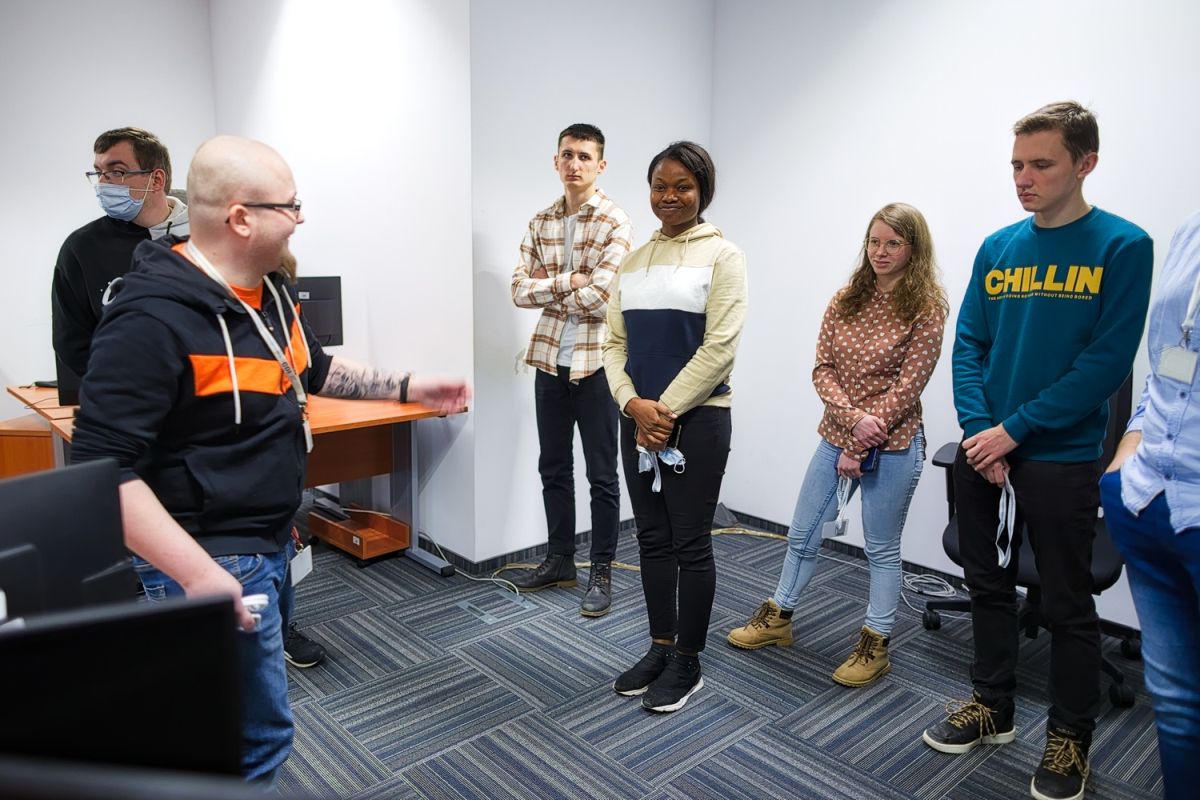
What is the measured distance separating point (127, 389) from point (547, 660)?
168cm

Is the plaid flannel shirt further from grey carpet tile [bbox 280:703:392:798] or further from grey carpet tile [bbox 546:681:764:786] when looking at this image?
grey carpet tile [bbox 280:703:392:798]

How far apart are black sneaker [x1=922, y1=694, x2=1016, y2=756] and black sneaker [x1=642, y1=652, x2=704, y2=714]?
0.62 m

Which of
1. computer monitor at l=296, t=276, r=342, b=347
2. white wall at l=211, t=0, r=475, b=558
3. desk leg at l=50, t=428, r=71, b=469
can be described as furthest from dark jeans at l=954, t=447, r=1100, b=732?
desk leg at l=50, t=428, r=71, b=469

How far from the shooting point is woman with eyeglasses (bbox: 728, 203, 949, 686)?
224 centimetres

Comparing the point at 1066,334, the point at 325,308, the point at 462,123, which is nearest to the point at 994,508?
the point at 1066,334

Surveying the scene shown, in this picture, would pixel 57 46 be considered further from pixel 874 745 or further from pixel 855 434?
pixel 874 745

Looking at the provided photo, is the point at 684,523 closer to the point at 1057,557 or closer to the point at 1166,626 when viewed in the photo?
the point at 1057,557

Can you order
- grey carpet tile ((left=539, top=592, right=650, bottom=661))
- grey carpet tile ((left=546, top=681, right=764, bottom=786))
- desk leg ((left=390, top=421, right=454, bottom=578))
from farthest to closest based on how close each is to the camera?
desk leg ((left=390, top=421, right=454, bottom=578)), grey carpet tile ((left=539, top=592, right=650, bottom=661)), grey carpet tile ((left=546, top=681, right=764, bottom=786))

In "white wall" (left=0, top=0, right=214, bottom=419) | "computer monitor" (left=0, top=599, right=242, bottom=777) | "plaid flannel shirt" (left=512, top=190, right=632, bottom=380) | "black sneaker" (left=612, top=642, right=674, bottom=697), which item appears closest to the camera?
"computer monitor" (left=0, top=599, right=242, bottom=777)

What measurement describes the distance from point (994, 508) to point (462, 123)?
2.14 m

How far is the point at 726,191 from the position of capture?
3746 mm

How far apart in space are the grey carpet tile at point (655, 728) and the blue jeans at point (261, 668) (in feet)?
3.08

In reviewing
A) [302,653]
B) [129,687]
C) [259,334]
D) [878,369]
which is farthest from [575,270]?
[129,687]

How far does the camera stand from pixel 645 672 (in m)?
2.28
